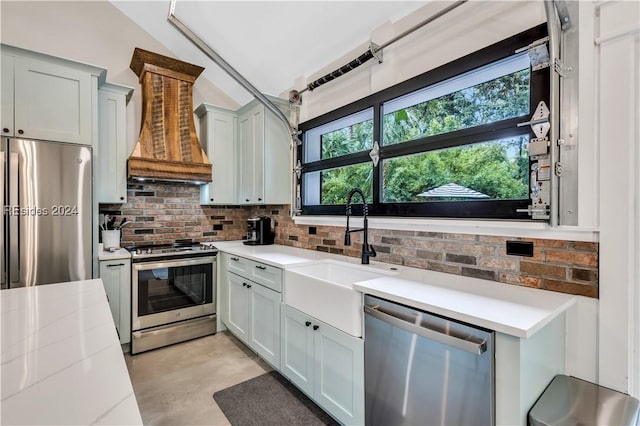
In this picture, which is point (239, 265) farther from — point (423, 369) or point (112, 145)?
point (423, 369)

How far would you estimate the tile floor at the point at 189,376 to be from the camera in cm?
197

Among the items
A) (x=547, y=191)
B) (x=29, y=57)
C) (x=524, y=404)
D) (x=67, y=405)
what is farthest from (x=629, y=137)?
(x=29, y=57)

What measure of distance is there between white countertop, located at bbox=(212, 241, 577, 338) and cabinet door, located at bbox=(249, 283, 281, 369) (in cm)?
96

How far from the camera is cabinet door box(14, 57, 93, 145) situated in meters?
2.33

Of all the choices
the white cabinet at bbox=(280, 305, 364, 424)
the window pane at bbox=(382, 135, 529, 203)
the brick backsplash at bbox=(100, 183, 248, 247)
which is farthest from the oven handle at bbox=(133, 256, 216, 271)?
the window pane at bbox=(382, 135, 529, 203)

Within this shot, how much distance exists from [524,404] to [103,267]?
3.04m

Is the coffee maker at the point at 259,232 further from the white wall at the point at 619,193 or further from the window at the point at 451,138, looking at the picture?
the white wall at the point at 619,193

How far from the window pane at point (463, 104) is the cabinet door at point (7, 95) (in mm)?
2813

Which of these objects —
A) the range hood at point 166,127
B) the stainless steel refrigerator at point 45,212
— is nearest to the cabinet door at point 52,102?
the stainless steel refrigerator at point 45,212

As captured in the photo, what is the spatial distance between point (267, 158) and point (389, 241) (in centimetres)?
168

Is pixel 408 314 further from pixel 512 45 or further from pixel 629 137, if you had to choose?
pixel 512 45

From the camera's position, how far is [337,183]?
114 inches

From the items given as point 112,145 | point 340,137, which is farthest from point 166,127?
point 340,137

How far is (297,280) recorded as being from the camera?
2.05 meters
